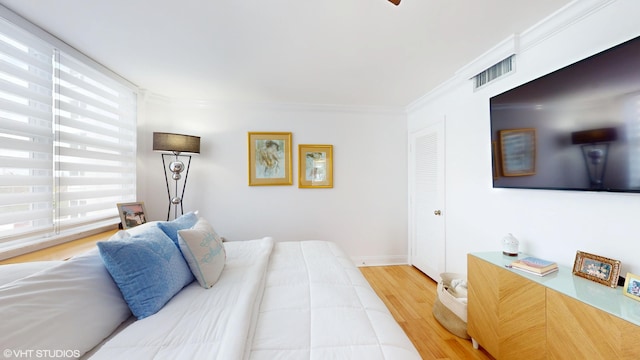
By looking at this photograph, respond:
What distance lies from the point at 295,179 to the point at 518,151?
97.4 inches

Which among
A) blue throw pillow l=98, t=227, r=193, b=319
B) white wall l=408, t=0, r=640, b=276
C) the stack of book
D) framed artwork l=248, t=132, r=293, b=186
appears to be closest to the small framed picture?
white wall l=408, t=0, r=640, b=276

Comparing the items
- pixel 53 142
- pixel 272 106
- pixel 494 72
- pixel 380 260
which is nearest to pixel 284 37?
pixel 272 106

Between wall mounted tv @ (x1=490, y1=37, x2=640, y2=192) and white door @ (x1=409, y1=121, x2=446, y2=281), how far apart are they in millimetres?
961

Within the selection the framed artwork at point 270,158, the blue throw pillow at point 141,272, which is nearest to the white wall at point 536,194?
the framed artwork at point 270,158

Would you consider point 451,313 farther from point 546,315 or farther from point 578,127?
point 578,127

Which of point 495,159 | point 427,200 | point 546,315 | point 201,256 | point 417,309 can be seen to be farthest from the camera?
point 427,200

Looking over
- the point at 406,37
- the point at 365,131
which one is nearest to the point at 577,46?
the point at 406,37

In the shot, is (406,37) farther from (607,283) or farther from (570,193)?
(607,283)

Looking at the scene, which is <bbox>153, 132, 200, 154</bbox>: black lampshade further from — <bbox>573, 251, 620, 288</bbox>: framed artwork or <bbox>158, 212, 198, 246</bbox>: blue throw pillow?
<bbox>573, 251, 620, 288</bbox>: framed artwork

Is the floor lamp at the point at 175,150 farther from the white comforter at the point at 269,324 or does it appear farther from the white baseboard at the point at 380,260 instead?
the white baseboard at the point at 380,260

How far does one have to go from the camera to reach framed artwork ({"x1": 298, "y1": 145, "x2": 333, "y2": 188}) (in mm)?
3318

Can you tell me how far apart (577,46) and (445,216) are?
182 cm

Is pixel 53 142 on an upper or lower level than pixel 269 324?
upper

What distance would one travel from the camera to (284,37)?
1760mm
